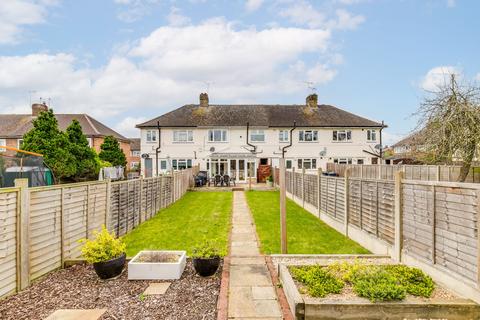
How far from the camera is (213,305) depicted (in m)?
4.32

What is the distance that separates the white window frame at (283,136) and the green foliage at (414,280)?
2698 centimetres

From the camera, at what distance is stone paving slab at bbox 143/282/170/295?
479 centimetres

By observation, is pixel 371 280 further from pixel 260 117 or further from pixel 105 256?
pixel 260 117

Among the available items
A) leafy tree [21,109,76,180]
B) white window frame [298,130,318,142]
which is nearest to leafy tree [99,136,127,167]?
leafy tree [21,109,76,180]

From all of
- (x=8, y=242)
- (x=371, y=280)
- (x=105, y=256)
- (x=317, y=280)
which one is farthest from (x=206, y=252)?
(x=8, y=242)

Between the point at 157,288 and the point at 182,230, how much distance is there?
4.92 metres

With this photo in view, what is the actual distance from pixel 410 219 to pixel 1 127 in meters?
47.6

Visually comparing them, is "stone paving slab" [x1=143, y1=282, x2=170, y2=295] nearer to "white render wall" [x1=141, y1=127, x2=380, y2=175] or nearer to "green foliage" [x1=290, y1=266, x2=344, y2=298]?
"green foliage" [x1=290, y1=266, x2=344, y2=298]

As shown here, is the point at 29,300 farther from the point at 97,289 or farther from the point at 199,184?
the point at 199,184

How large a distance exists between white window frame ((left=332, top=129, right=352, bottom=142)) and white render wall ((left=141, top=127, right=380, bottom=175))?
0.30 m

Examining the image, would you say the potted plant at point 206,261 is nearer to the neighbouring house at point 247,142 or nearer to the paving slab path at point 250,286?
the paving slab path at point 250,286

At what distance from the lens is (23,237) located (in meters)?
4.94

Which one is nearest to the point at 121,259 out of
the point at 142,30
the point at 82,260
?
the point at 82,260

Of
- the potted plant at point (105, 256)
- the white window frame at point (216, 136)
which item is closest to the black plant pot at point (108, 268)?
the potted plant at point (105, 256)
